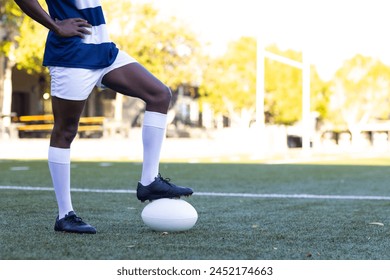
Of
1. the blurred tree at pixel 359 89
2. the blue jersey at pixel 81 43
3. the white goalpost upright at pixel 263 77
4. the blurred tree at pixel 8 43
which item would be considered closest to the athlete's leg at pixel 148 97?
the blue jersey at pixel 81 43

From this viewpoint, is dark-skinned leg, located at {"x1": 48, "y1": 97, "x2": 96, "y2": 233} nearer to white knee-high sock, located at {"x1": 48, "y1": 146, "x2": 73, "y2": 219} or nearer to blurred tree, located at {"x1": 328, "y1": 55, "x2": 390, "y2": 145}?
white knee-high sock, located at {"x1": 48, "y1": 146, "x2": 73, "y2": 219}

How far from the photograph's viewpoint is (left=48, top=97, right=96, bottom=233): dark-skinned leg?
153 inches

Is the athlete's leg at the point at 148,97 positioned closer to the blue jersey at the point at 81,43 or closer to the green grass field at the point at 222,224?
the blue jersey at the point at 81,43

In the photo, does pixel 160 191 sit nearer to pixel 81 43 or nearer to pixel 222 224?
pixel 222 224

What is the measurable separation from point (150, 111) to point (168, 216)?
23.5 inches

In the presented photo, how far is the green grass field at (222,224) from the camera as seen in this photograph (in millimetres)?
3305

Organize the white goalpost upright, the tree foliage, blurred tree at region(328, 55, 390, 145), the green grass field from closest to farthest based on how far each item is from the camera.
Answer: the green grass field, the white goalpost upright, the tree foliage, blurred tree at region(328, 55, 390, 145)

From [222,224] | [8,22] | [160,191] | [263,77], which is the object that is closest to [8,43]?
[8,22]

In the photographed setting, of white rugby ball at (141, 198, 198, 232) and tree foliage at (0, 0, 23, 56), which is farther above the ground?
tree foliage at (0, 0, 23, 56)

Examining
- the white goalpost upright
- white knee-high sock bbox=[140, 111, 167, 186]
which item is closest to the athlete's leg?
white knee-high sock bbox=[140, 111, 167, 186]

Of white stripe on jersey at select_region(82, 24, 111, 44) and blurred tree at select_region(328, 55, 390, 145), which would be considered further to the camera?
blurred tree at select_region(328, 55, 390, 145)

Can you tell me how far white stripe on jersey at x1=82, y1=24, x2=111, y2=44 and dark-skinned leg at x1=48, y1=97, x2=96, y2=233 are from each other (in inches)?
13.5

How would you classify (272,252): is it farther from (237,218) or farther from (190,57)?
(190,57)

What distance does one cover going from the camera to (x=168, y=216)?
3.98m
